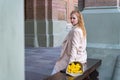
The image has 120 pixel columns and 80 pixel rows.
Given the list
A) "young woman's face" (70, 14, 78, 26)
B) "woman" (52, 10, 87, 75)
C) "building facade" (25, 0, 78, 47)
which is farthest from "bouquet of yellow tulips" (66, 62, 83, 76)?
"building facade" (25, 0, 78, 47)

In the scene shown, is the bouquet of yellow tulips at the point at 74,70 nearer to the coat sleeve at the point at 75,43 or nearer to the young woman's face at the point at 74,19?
the coat sleeve at the point at 75,43

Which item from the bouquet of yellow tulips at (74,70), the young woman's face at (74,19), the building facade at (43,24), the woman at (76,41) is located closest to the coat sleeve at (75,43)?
the woman at (76,41)

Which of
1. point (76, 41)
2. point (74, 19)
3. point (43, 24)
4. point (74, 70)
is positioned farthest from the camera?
point (43, 24)

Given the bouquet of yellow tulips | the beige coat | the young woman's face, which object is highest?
the young woman's face

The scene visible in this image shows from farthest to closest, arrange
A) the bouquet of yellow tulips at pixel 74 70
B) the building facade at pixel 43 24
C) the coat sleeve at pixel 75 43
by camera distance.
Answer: the building facade at pixel 43 24, the coat sleeve at pixel 75 43, the bouquet of yellow tulips at pixel 74 70

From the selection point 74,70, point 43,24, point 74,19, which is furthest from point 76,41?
point 43,24

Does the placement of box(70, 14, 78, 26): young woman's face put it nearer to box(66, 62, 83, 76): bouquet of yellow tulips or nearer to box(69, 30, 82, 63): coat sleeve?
box(69, 30, 82, 63): coat sleeve

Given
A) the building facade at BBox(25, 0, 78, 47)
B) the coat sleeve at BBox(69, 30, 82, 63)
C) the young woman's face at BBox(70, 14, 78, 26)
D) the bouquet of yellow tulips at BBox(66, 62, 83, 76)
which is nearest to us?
the bouquet of yellow tulips at BBox(66, 62, 83, 76)

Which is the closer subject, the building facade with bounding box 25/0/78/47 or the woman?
the woman

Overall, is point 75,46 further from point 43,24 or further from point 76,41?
point 43,24

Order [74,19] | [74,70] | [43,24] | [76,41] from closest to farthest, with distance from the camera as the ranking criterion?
[74,70] → [76,41] → [74,19] → [43,24]

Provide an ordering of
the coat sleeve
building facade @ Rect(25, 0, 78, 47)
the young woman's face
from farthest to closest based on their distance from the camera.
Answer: building facade @ Rect(25, 0, 78, 47)
the young woman's face
the coat sleeve

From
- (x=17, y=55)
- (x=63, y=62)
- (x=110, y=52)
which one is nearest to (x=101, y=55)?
(x=110, y=52)

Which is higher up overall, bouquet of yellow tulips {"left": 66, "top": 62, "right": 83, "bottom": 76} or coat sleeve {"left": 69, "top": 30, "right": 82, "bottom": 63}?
coat sleeve {"left": 69, "top": 30, "right": 82, "bottom": 63}
